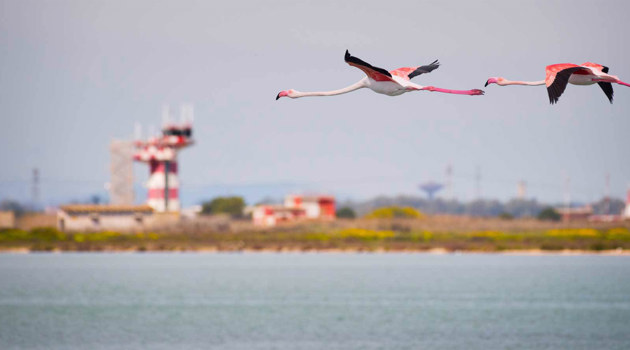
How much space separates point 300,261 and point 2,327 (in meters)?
64.3

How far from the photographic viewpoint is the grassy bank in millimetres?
A: 107688

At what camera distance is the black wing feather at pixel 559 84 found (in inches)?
701

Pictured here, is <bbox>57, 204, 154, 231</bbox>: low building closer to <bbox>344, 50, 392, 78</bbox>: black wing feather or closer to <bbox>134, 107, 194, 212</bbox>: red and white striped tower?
<bbox>134, 107, 194, 212</bbox>: red and white striped tower

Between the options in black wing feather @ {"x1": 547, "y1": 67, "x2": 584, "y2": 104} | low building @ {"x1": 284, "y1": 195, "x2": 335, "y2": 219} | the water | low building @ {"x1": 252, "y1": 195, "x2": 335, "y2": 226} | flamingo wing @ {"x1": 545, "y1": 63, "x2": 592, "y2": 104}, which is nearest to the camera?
black wing feather @ {"x1": 547, "y1": 67, "x2": 584, "y2": 104}

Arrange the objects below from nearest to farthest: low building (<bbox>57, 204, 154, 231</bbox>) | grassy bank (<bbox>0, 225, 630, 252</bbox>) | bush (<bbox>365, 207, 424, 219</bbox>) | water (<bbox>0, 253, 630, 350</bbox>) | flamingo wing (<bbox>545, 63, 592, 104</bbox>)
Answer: flamingo wing (<bbox>545, 63, 592, 104</bbox>) < water (<bbox>0, 253, 630, 350</bbox>) < grassy bank (<bbox>0, 225, 630, 252</bbox>) < low building (<bbox>57, 204, 154, 231</bbox>) < bush (<bbox>365, 207, 424, 219</bbox>)

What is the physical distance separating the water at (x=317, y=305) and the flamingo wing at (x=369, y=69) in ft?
92.3

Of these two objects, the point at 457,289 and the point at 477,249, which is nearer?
the point at 457,289

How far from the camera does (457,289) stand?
7731cm

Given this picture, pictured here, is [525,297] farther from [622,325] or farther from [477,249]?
[477,249]

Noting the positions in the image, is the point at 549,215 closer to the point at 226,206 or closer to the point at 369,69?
the point at 226,206

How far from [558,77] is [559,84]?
20 centimetres

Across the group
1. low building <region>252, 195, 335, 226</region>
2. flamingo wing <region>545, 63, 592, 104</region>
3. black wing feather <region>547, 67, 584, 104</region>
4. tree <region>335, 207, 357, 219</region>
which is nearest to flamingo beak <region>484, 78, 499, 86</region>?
flamingo wing <region>545, 63, 592, 104</region>

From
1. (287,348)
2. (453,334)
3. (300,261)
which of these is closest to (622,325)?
(453,334)

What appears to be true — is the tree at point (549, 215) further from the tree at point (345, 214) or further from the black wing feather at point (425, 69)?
the black wing feather at point (425, 69)
